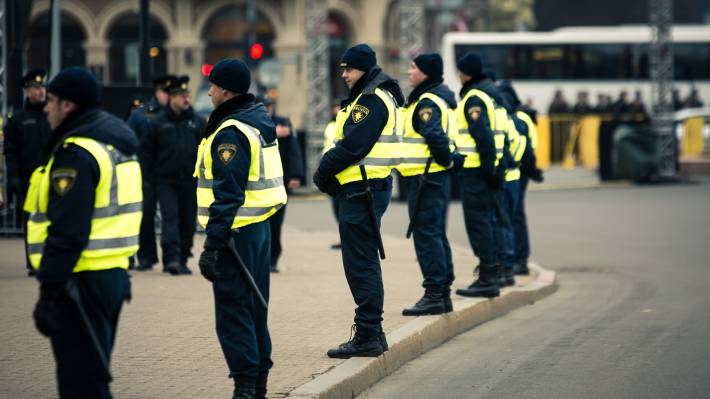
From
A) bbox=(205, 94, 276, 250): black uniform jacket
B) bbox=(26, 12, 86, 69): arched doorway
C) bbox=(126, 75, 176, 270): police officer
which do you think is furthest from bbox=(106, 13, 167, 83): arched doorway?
bbox=(205, 94, 276, 250): black uniform jacket

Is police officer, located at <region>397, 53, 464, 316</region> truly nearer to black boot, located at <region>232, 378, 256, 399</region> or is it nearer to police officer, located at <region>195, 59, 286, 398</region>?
police officer, located at <region>195, 59, 286, 398</region>

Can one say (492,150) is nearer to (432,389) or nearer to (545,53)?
(432,389)

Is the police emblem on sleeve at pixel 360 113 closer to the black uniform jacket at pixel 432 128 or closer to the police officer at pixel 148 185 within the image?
the black uniform jacket at pixel 432 128

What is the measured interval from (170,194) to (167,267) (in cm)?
69

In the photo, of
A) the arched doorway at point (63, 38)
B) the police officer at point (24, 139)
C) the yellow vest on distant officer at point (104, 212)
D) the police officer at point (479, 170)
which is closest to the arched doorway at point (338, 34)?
the arched doorway at point (63, 38)

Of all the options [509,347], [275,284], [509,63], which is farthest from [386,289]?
[509,63]

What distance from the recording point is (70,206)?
5172 mm

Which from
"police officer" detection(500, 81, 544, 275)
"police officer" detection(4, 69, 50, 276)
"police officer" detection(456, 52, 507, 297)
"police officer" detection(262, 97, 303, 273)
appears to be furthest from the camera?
"police officer" detection(262, 97, 303, 273)

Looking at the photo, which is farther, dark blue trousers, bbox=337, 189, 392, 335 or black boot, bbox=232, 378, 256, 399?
dark blue trousers, bbox=337, 189, 392, 335

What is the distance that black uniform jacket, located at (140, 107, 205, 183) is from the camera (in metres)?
12.3

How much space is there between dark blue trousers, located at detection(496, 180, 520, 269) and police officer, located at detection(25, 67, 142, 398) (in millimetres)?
6108

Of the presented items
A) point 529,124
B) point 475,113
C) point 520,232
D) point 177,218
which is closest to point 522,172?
point 529,124

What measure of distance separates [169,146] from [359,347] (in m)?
4.97

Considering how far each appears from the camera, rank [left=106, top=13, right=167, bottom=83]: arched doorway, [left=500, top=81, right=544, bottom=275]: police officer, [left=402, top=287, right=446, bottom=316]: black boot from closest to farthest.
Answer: [left=402, top=287, right=446, bottom=316]: black boot → [left=500, top=81, right=544, bottom=275]: police officer → [left=106, top=13, right=167, bottom=83]: arched doorway
